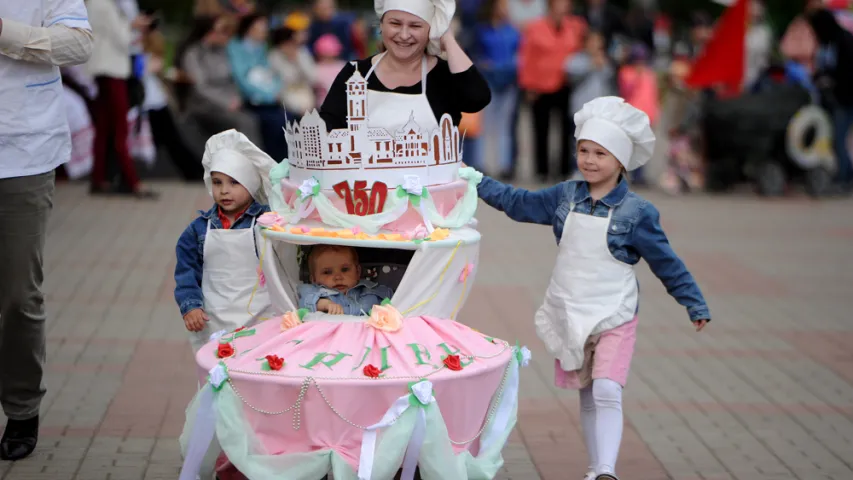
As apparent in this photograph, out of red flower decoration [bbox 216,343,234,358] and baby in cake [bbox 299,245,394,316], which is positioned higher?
baby in cake [bbox 299,245,394,316]

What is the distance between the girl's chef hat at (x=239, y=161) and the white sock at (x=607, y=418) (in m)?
1.60

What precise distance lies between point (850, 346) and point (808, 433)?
6.74ft

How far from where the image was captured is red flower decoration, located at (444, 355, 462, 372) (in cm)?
449

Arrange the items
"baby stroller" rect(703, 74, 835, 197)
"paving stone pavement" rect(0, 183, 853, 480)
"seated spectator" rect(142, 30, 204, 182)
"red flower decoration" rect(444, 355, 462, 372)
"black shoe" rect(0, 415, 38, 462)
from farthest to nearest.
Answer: "baby stroller" rect(703, 74, 835, 197) → "seated spectator" rect(142, 30, 204, 182) → "paving stone pavement" rect(0, 183, 853, 480) → "black shoe" rect(0, 415, 38, 462) → "red flower decoration" rect(444, 355, 462, 372)

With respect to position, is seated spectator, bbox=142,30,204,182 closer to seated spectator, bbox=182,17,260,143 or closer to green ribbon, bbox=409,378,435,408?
seated spectator, bbox=182,17,260,143

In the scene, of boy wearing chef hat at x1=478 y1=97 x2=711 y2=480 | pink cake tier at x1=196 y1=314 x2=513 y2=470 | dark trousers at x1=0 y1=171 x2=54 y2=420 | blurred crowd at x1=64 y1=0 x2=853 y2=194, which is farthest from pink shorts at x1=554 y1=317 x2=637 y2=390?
blurred crowd at x1=64 y1=0 x2=853 y2=194

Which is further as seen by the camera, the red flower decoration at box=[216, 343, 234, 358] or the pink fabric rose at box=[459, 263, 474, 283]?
the pink fabric rose at box=[459, 263, 474, 283]

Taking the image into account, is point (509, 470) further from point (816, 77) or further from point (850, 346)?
point (816, 77)

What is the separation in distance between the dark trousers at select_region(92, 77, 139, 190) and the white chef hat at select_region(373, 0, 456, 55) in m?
7.39

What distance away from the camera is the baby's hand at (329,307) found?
4750 millimetres

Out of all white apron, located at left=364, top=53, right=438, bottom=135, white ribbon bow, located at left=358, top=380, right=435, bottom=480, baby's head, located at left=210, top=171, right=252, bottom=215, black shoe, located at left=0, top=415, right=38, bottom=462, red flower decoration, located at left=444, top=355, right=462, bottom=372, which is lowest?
black shoe, located at left=0, top=415, right=38, bottom=462

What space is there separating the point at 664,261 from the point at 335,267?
1325 mm

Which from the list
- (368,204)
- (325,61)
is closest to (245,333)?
(368,204)

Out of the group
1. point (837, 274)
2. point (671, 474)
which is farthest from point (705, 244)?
point (671, 474)
